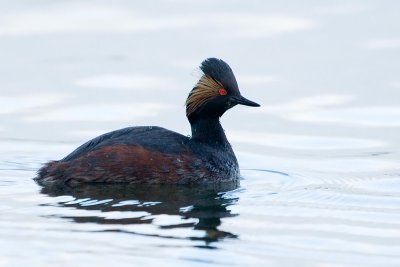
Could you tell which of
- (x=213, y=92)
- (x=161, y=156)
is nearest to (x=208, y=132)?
(x=213, y=92)

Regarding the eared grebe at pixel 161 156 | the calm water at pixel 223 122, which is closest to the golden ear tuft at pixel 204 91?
the eared grebe at pixel 161 156

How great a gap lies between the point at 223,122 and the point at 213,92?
282 cm

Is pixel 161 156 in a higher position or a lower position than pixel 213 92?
lower

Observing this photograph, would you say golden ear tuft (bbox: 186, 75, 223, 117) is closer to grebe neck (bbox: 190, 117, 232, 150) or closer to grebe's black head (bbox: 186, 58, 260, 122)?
grebe's black head (bbox: 186, 58, 260, 122)

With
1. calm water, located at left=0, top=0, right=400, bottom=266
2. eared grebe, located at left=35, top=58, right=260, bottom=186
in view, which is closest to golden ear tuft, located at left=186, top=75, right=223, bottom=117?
eared grebe, located at left=35, top=58, right=260, bottom=186

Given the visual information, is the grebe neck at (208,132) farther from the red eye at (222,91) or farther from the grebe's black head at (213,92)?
the red eye at (222,91)

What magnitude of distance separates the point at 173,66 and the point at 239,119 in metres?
2.08

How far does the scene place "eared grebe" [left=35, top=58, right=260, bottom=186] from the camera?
13.0m

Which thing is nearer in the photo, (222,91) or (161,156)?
(161,156)

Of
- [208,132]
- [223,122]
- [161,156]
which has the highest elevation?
[223,122]

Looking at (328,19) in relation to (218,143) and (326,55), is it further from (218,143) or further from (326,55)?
(218,143)

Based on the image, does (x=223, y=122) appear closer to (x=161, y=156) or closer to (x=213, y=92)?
(x=213, y=92)

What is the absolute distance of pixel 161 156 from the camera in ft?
42.8

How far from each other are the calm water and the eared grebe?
0.69 feet
